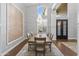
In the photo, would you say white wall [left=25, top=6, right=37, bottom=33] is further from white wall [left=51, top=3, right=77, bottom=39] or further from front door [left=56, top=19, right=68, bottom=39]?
front door [left=56, top=19, right=68, bottom=39]

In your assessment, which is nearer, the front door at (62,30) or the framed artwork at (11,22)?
the framed artwork at (11,22)

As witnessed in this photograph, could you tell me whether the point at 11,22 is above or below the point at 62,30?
above

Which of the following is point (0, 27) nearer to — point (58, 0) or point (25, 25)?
point (58, 0)

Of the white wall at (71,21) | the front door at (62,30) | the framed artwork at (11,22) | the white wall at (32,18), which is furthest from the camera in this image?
the front door at (62,30)

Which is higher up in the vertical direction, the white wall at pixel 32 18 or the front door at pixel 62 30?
the white wall at pixel 32 18

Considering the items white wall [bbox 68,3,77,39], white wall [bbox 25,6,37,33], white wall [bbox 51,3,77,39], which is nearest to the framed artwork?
white wall [bbox 25,6,37,33]

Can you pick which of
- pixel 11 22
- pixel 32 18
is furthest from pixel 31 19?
pixel 11 22

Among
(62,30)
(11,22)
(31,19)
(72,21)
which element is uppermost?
(31,19)

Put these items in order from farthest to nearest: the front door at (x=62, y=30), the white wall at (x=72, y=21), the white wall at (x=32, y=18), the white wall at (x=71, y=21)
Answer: the front door at (x=62, y=30) → the white wall at (x=32, y=18) → the white wall at (x=72, y=21) → the white wall at (x=71, y=21)

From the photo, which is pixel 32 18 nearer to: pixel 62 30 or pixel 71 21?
pixel 62 30

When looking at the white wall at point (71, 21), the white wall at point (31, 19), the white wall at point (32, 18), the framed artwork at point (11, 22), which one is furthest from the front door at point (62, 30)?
the framed artwork at point (11, 22)

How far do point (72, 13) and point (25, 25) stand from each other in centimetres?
371

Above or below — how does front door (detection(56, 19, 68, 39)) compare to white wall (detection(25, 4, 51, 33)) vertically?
below

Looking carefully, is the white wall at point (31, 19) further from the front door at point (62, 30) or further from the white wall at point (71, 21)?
the front door at point (62, 30)
